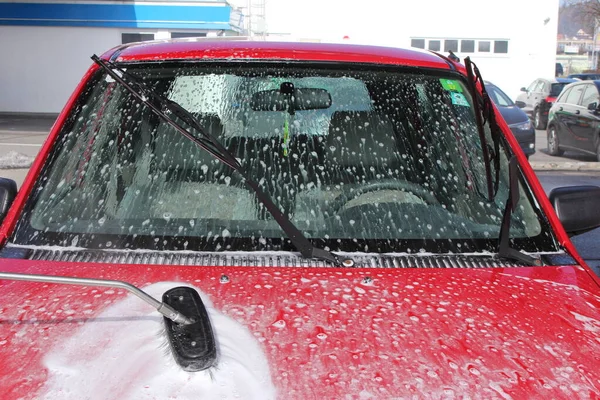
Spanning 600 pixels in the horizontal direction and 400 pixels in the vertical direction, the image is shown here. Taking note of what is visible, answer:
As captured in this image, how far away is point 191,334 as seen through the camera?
4.89 ft

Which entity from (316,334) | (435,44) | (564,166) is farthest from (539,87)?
(316,334)

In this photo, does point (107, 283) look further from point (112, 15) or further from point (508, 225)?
point (112, 15)

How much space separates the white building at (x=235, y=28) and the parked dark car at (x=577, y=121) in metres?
5.04

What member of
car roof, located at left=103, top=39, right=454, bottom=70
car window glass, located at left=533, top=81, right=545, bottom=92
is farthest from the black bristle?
car window glass, located at left=533, top=81, right=545, bottom=92

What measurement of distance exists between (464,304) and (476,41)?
30114mm

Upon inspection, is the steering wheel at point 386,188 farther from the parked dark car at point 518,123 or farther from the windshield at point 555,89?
the windshield at point 555,89

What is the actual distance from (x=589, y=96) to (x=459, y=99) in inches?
517

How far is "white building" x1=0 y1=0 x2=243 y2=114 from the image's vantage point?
953 inches

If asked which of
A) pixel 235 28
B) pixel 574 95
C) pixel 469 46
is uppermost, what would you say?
pixel 235 28

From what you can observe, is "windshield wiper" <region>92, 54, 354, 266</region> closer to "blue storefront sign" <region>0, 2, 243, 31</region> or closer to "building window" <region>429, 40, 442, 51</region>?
"blue storefront sign" <region>0, 2, 243, 31</region>

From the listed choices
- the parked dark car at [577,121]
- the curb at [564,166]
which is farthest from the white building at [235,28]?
the curb at [564,166]

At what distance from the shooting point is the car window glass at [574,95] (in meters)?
15.0

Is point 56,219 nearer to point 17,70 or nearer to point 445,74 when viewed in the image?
point 445,74

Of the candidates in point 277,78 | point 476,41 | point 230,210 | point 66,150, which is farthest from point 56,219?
point 476,41
